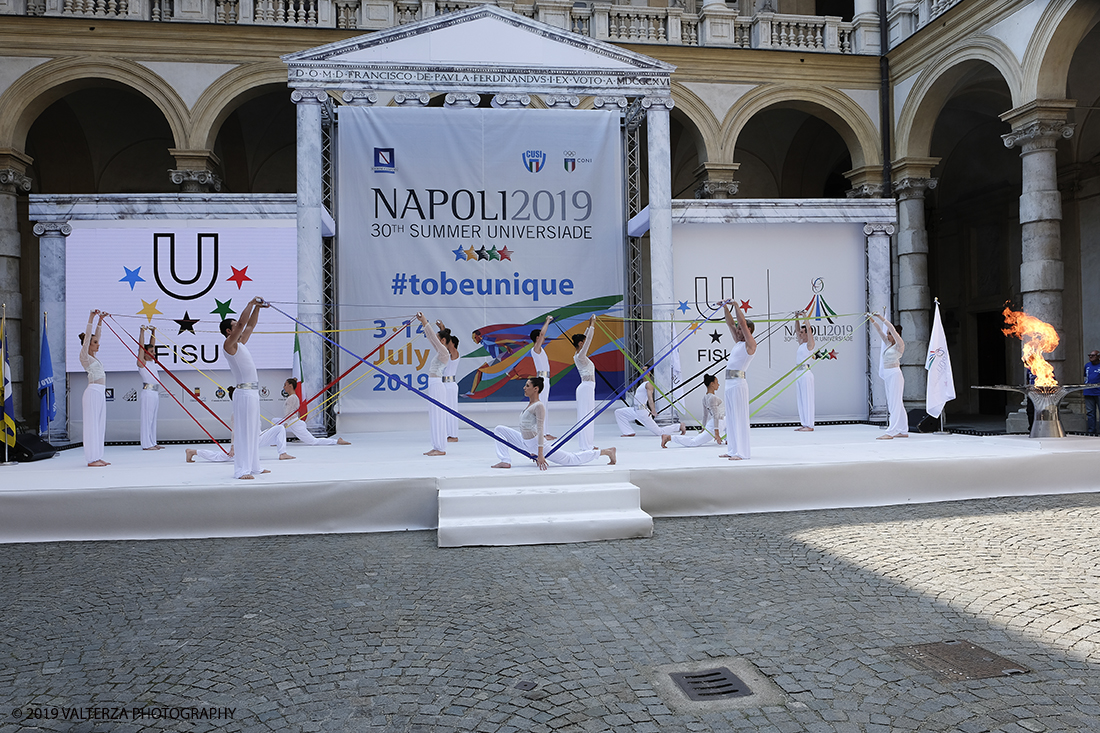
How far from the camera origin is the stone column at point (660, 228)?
1239 centimetres

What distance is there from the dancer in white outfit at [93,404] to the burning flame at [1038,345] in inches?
459

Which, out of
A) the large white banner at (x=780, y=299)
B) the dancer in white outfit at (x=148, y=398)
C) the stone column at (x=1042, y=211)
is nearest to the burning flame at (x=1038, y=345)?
the stone column at (x=1042, y=211)

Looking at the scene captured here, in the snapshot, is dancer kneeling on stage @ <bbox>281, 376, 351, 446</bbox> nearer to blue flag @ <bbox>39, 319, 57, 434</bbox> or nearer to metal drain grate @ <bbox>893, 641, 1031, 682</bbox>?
blue flag @ <bbox>39, 319, 57, 434</bbox>

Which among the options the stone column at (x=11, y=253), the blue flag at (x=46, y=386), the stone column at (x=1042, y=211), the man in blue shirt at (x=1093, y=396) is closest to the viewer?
the blue flag at (x=46, y=386)

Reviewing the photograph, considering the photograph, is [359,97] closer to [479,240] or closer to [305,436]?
[479,240]

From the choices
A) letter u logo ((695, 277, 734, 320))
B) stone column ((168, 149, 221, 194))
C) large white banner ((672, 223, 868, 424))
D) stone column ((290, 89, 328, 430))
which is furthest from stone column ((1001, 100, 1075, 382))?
stone column ((168, 149, 221, 194))

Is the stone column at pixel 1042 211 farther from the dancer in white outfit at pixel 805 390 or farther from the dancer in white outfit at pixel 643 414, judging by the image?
the dancer in white outfit at pixel 643 414

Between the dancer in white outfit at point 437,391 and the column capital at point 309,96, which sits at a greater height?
the column capital at point 309,96

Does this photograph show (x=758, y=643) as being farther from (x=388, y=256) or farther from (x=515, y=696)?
(x=388, y=256)

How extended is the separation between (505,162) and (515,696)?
1079 cm

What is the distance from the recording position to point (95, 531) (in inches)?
257

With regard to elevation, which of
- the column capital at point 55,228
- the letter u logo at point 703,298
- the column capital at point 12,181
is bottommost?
the letter u logo at point 703,298

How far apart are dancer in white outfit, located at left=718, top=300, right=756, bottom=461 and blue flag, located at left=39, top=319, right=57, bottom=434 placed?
897 centimetres

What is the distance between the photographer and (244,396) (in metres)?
7.43
